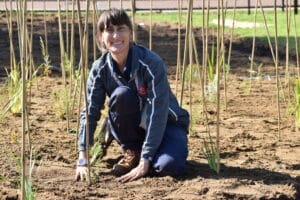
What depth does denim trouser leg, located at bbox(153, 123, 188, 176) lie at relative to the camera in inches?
143

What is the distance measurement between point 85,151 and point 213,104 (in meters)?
2.25

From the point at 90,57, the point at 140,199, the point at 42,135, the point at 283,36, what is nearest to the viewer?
the point at 140,199

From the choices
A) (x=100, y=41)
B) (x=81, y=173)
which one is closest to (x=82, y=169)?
(x=81, y=173)

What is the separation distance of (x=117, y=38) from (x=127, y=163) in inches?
25.0

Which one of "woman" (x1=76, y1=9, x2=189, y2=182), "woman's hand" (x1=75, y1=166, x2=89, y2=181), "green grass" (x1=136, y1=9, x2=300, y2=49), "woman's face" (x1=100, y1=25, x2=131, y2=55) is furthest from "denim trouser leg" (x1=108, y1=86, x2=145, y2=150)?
"green grass" (x1=136, y1=9, x2=300, y2=49)

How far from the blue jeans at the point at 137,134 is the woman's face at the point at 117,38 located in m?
0.21

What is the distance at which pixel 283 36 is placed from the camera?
1059cm

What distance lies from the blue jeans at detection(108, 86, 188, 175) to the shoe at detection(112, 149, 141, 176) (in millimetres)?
35

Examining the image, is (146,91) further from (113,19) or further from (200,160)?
(200,160)

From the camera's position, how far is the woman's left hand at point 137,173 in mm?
3621

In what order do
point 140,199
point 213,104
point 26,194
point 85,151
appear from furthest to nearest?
point 213,104 → point 85,151 → point 140,199 → point 26,194

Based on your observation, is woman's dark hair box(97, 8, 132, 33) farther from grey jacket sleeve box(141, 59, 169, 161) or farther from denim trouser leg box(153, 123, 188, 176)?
denim trouser leg box(153, 123, 188, 176)

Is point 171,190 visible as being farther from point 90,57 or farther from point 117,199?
point 90,57

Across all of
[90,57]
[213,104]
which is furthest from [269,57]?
[213,104]
